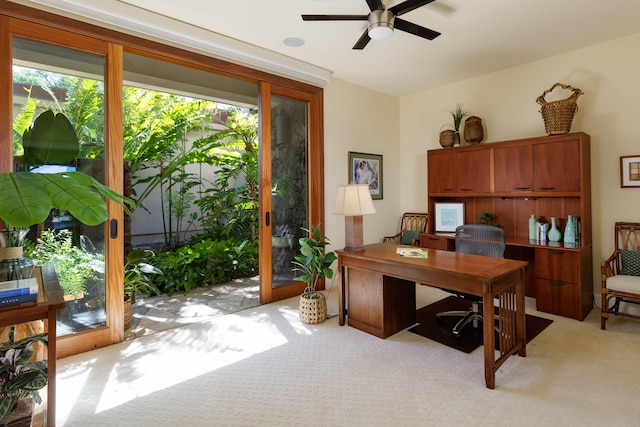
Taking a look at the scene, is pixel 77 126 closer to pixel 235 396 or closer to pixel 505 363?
pixel 235 396

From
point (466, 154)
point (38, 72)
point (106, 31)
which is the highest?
point (106, 31)

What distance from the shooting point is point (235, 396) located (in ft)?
6.83

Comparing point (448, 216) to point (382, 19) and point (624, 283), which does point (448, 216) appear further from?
point (382, 19)

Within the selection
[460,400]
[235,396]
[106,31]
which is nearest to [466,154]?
[460,400]

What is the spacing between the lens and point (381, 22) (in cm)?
255

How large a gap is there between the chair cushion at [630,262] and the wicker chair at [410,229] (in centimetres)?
218

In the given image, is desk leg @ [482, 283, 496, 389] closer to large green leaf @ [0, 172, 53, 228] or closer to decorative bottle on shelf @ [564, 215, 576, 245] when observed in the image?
decorative bottle on shelf @ [564, 215, 576, 245]

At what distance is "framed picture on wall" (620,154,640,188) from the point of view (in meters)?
3.32

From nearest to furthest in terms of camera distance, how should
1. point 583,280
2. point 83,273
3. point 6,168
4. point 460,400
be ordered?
point 460,400 → point 6,168 → point 83,273 → point 583,280

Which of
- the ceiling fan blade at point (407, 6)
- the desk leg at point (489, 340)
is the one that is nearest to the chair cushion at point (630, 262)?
the desk leg at point (489, 340)

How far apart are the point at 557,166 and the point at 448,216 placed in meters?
1.40

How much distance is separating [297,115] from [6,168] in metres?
2.82

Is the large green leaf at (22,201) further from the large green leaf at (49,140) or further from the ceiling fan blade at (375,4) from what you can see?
the ceiling fan blade at (375,4)

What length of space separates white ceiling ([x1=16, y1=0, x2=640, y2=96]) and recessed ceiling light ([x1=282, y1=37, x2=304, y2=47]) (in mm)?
52
